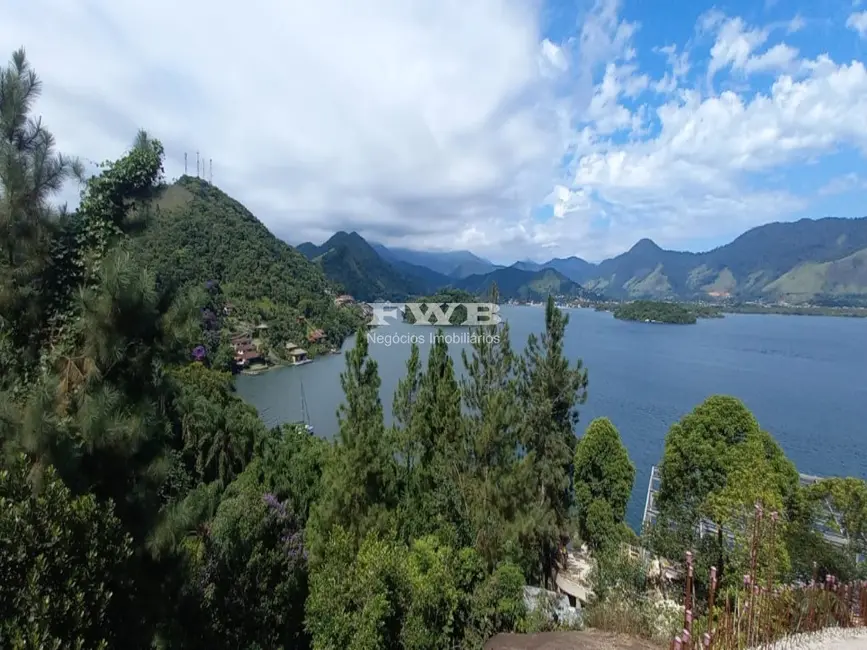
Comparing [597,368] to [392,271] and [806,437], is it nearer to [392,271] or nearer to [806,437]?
[806,437]

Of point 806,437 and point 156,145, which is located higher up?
point 156,145

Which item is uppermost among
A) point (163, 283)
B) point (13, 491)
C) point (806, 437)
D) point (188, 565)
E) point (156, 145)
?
point (156, 145)

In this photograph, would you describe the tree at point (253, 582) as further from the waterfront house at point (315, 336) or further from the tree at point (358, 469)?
the waterfront house at point (315, 336)

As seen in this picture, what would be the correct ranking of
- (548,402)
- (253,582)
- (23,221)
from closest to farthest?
(23,221), (253,582), (548,402)

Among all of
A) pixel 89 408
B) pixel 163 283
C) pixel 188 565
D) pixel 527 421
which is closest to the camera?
pixel 89 408

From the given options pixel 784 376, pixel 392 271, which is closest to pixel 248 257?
pixel 784 376

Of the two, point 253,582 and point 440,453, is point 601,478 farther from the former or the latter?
point 253,582

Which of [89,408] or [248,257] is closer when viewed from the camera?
[89,408]

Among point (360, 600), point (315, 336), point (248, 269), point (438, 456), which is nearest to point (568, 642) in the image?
point (360, 600)
